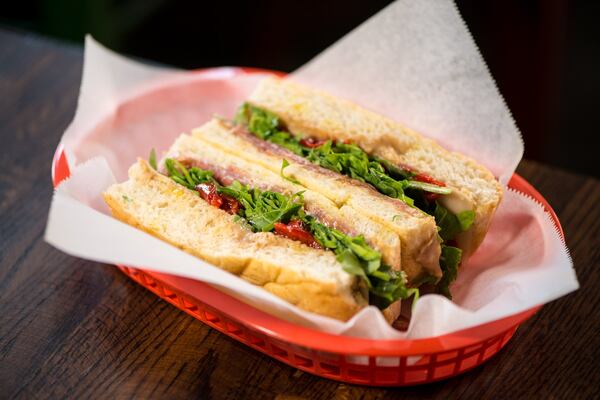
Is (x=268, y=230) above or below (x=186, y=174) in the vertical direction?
above

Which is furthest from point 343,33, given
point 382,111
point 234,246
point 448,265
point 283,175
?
point 234,246

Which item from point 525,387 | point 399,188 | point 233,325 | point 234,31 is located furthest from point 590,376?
point 234,31

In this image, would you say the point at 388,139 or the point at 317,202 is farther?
the point at 388,139

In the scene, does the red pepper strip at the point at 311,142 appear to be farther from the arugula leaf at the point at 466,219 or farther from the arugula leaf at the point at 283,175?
the arugula leaf at the point at 466,219

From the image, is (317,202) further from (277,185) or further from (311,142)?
(311,142)

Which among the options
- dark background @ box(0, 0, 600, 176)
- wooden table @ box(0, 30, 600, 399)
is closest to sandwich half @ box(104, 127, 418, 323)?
wooden table @ box(0, 30, 600, 399)

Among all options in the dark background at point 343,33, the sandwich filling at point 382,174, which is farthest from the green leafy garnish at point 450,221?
the dark background at point 343,33

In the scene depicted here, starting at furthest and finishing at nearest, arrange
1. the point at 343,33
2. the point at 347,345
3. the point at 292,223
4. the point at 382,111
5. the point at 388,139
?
the point at 343,33
the point at 382,111
the point at 388,139
the point at 292,223
the point at 347,345

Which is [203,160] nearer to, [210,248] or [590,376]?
[210,248]
